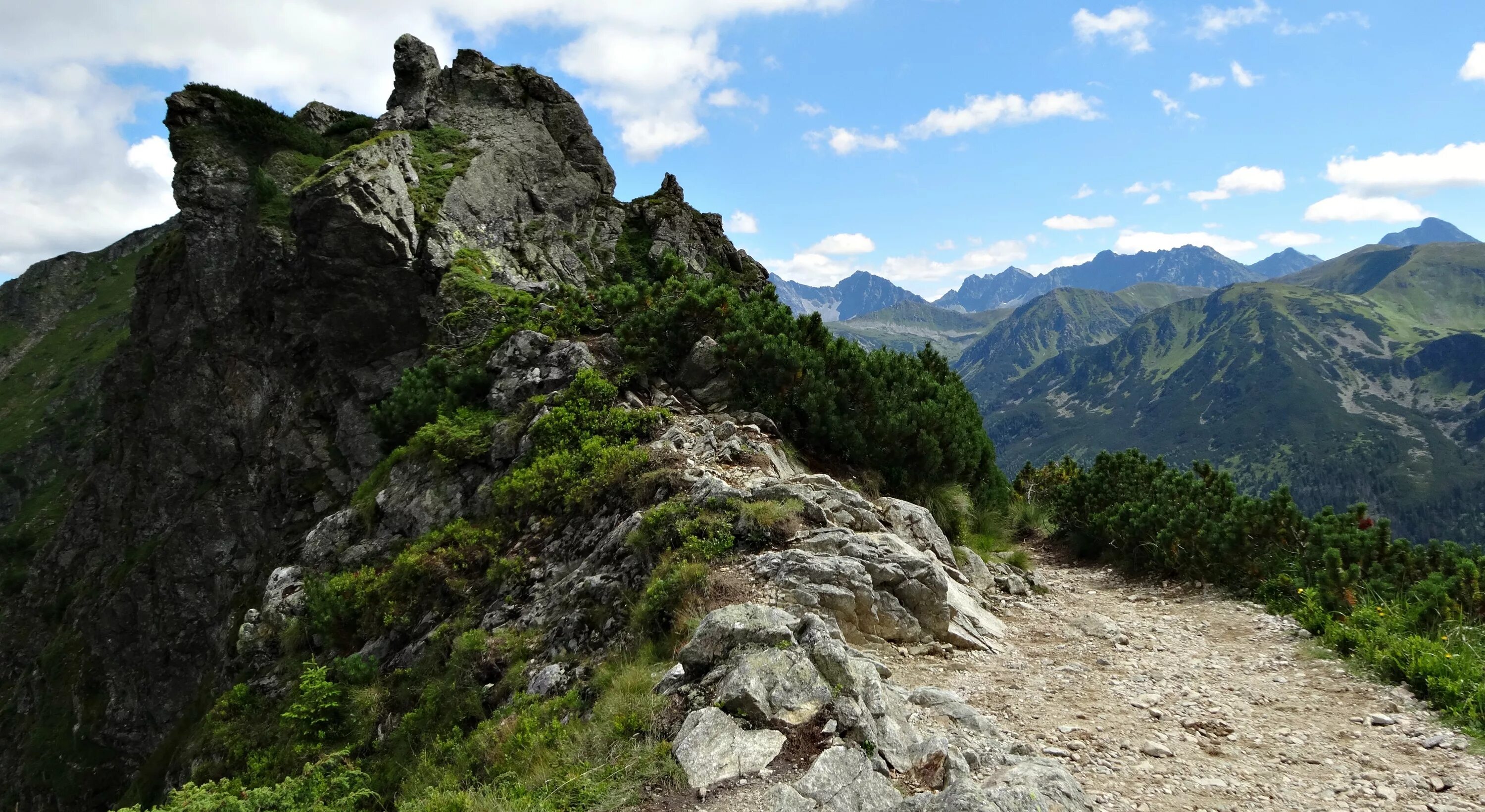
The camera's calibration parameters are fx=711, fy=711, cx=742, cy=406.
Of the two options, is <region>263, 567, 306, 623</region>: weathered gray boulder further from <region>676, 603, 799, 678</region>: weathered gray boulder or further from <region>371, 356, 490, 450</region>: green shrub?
<region>676, 603, 799, 678</region>: weathered gray boulder

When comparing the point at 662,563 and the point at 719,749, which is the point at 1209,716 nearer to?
the point at 719,749

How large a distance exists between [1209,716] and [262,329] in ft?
127

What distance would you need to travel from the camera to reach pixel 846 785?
19.9 feet

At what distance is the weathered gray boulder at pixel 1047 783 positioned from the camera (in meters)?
5.98

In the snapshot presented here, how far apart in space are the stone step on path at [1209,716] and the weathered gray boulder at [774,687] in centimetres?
214

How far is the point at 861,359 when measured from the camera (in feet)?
58.1

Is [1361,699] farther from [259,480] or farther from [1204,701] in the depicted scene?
[259,480]

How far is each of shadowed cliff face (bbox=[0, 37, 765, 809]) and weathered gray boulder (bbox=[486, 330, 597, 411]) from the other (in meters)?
7.86

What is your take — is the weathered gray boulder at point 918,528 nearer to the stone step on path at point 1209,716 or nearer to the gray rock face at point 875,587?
the stone step on path at point 1209,716

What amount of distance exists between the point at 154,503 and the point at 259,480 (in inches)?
639

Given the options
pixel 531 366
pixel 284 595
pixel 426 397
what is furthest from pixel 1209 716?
pixel 426 397

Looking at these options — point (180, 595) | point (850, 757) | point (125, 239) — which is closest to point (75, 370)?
point (125, 239)

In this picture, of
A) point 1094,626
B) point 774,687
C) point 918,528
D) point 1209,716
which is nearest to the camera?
point 774,687

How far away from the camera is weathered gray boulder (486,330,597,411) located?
1686cm
